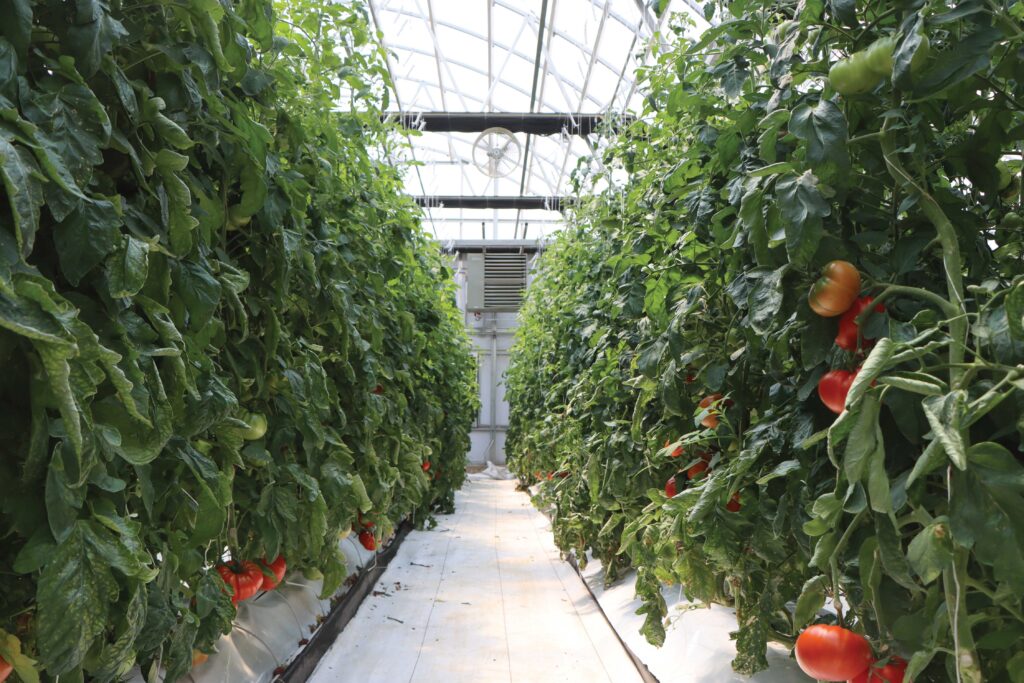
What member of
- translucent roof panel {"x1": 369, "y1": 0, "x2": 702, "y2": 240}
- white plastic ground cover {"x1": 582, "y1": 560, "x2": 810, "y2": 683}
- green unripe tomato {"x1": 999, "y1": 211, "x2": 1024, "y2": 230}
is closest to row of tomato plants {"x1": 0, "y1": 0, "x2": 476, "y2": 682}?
white plastic ground cover {"x1": 582, "y1": 560, "x2": 810, "y2": 683}

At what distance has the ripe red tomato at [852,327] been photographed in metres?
1.06

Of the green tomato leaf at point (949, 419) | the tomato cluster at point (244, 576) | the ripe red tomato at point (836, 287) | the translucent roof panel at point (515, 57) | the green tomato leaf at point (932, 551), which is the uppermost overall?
the translucent roof panel at point (515, 57)

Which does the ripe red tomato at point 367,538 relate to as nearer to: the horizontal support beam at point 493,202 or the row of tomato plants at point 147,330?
the row of tomato plants at point 147,330

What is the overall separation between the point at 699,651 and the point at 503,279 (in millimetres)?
10113

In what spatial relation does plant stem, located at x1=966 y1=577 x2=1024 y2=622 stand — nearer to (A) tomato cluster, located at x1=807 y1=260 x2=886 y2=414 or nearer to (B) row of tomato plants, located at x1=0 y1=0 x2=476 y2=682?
(A) tomato cluster, located at x1=807 y1=260 x2=886 y2=414

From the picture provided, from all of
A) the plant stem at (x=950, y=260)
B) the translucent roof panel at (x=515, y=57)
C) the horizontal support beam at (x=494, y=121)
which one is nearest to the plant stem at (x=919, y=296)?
the plant stem at (x=950, y=260)

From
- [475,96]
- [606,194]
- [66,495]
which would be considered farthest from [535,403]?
[66,495]

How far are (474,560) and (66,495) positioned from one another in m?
4.29

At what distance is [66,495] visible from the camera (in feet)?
2.36

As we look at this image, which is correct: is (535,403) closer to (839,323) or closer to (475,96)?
(475,96)

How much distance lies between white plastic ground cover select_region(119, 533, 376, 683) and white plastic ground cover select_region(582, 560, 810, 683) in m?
1.04

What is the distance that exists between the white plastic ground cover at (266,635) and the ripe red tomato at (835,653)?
120 cm

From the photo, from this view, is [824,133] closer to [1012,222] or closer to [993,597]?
[1012,222]

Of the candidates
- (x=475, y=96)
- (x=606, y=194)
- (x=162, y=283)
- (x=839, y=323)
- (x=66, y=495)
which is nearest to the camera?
(x=66, y=495)
